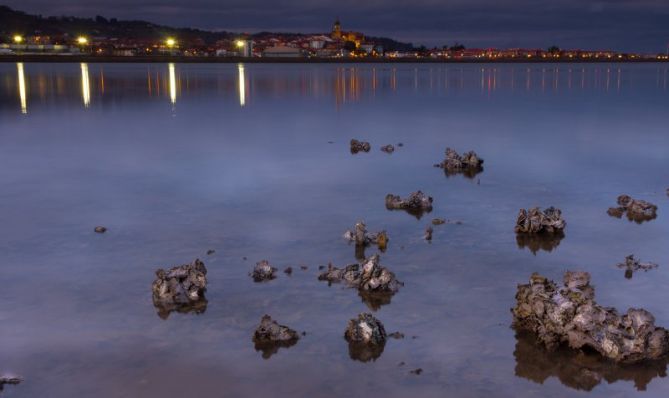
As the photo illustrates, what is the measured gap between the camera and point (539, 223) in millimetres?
14258

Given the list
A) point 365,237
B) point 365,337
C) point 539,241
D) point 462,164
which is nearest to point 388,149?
point 462,164

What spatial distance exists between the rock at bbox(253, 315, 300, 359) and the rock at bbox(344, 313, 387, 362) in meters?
0.76

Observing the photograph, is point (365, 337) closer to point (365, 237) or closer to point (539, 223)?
point (365, 237)

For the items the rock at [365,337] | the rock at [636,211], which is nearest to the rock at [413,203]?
the rock at [636,211]

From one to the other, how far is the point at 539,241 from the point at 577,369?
5.64 metres

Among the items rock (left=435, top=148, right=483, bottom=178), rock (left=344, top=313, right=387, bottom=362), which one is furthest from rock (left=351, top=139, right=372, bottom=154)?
rock (left=344, top=313, right=387, bottom=362)

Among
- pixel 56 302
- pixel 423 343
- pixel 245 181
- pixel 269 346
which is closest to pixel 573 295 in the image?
pixel 423 343

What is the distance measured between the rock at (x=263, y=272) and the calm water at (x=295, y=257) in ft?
0.75

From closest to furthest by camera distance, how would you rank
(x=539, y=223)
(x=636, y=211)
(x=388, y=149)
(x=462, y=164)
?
(x=539, y=223) → (x=636, y=211) → (x=462, y=164) → (x=388, y=149)

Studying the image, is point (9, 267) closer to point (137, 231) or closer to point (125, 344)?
point (137, 231)

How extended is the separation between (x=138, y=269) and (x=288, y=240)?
314cm

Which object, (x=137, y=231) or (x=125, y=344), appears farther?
(x=137, y=231)

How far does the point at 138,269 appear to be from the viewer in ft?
39.5

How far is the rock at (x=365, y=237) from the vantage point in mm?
13422
